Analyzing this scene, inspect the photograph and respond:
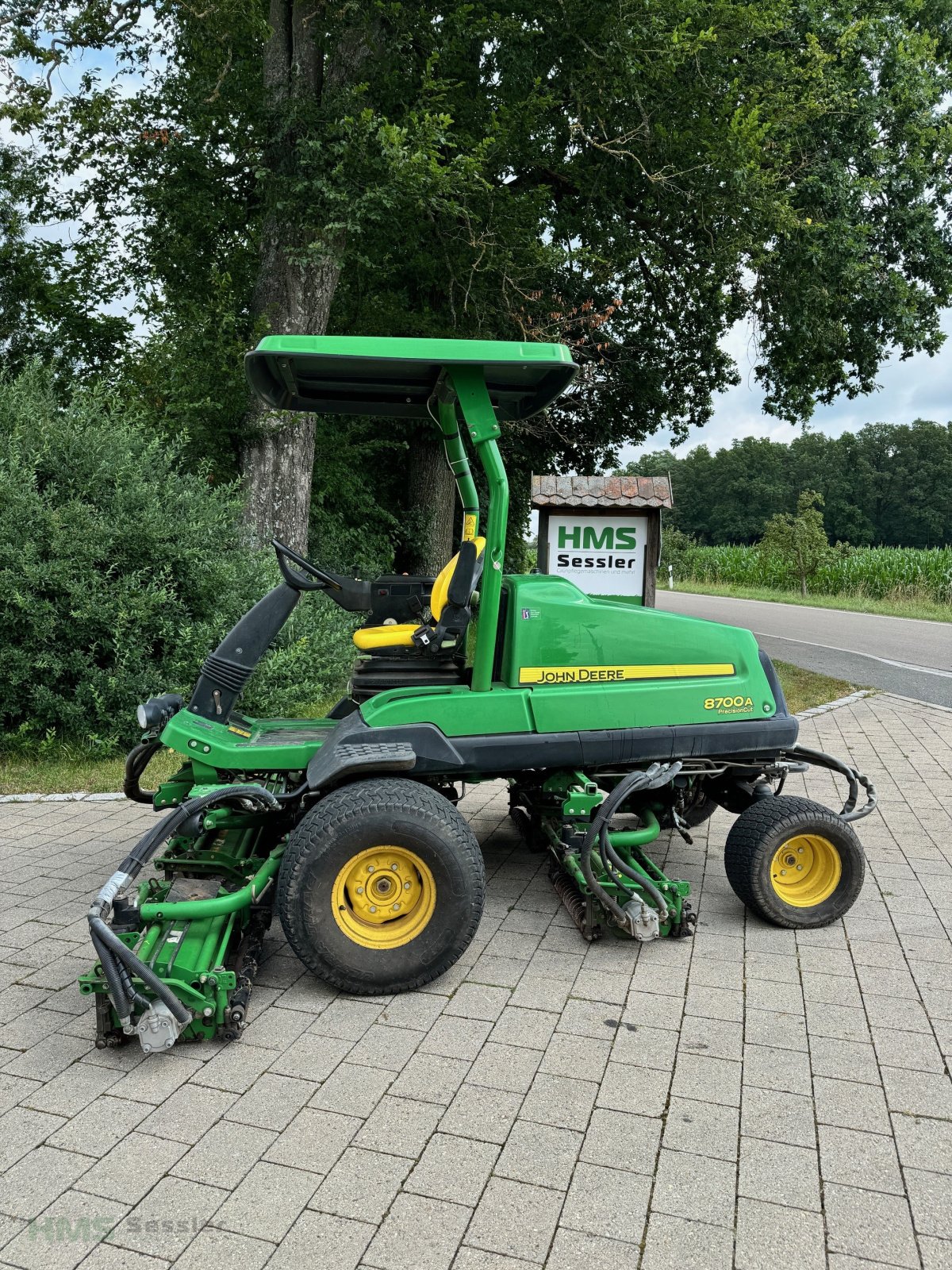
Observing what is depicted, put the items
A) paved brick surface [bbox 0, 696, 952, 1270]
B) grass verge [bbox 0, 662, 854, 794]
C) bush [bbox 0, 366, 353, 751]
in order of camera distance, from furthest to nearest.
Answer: bush [bbox 0, 366, 353, 751], grass verge [bbox 0, 662, 854, 794], paved brick surface [bbox 0, 696, 952, 1270]

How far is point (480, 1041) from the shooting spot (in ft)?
10.4

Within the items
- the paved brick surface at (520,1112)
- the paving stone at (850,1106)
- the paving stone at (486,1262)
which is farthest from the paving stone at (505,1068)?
the paving stone at (850,1106)

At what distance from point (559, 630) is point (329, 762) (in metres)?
1.04

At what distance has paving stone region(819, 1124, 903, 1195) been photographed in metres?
2.48

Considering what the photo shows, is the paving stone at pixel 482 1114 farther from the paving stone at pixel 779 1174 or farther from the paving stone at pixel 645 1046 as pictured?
the paving stone at pixel 779 1174

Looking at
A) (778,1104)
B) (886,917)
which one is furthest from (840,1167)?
(886,917)

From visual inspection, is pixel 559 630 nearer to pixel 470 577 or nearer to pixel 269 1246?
pixel 470 577

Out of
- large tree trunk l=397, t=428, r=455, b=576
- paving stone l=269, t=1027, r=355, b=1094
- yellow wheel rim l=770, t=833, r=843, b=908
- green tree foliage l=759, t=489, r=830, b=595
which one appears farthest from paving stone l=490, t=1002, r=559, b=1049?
green tree foliage l=759, t=489, r=830, b=595

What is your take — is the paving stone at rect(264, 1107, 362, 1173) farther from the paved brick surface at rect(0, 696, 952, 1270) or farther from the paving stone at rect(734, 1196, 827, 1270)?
the paving stone at rect(734, 1196, 827, 1270)

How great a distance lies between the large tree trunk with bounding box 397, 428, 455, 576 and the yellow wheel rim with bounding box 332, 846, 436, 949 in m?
9.66

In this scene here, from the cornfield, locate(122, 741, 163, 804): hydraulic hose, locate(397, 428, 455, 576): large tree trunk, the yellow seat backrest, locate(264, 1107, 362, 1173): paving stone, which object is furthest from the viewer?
the cornfield

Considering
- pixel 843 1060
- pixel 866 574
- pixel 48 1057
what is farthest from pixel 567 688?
pixel 866 574

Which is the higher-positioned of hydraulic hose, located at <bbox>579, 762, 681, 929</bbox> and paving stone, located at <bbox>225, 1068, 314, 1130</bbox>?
hydraulic hose, located at <bbox>579, 762, 681, 929</bbox>

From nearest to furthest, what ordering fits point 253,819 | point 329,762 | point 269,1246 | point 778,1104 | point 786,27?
1. point 269,1246
2. point 778,1104
3. point 329,762
4. point 253,819
5. point 786,27
